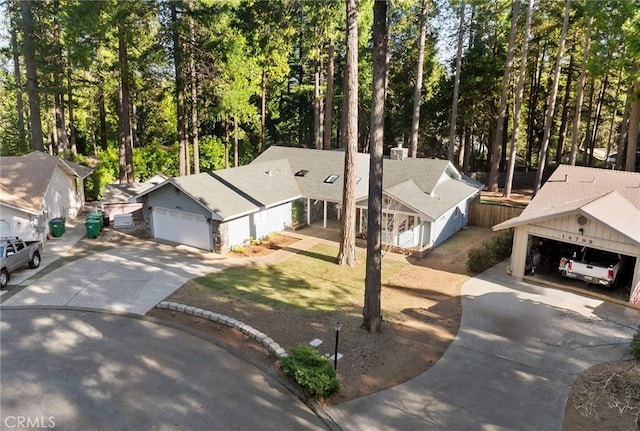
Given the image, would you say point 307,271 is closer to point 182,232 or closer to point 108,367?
point 182,232

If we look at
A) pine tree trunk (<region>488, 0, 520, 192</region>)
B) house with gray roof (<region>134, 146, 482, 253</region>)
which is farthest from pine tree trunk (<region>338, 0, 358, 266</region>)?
pine tree trunk (<region>488, 0, 520, 192</region>)

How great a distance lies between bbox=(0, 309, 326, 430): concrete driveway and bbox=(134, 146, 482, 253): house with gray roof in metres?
8.10

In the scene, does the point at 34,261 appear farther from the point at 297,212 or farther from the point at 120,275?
the point at 297,212

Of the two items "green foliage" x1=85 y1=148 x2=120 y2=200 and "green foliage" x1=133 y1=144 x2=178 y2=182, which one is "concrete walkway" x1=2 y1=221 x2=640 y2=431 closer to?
"green foliage" x1=85 y1=148 x2=120 y2=200

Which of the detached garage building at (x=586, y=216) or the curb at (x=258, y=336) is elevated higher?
the detached garage building at (x=586, y=216)


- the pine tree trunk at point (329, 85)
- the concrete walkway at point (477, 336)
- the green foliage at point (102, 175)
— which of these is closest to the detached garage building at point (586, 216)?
the concrete walkway at point (477, 336)

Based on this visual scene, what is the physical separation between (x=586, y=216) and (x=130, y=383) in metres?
15.2

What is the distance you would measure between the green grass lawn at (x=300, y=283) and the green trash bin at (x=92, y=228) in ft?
27.0

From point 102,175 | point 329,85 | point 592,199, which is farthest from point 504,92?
point 102,175

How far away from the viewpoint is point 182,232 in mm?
20703

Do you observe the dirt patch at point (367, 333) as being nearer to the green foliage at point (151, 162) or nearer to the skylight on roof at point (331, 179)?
the skylight on roof at point (331, 179)

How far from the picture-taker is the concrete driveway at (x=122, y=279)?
13.9 m

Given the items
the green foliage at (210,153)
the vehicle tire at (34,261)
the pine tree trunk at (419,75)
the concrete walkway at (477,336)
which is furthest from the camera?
the green foliage at (210,153)

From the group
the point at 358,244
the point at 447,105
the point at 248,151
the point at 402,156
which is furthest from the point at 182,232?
the point at 447,105
